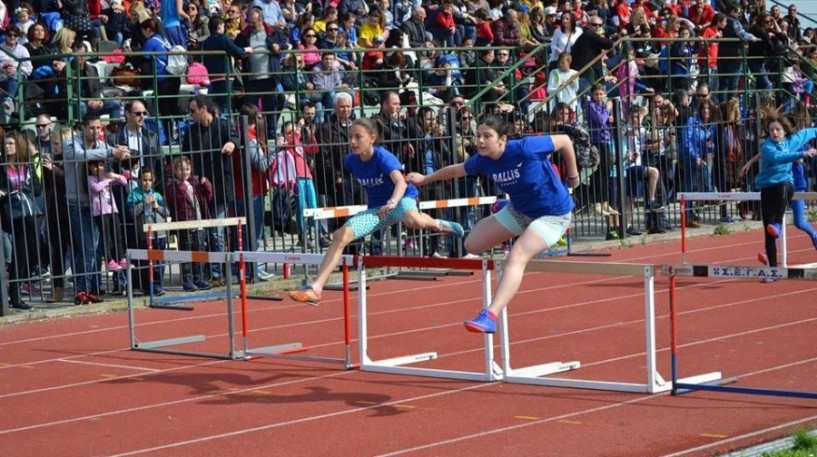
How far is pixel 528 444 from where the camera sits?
8938mm

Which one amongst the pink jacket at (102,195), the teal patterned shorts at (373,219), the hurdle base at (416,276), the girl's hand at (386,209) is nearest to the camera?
the girl's hand at (386,209)

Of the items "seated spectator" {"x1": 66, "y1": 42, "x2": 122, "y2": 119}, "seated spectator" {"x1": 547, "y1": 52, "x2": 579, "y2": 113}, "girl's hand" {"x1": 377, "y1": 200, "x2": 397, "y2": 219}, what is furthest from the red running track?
"seated spectator" {"x1": 547, "y1": 52, "x2": 579, "y2": 113}

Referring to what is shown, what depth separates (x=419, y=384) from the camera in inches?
444

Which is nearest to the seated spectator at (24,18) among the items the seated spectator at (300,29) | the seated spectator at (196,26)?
the seated spectator at (196,26)

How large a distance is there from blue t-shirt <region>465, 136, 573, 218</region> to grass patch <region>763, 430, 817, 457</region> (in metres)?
3.21

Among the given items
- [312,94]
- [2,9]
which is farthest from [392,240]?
[2,9]

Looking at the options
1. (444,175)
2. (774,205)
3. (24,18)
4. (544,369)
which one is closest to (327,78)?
(24,18)

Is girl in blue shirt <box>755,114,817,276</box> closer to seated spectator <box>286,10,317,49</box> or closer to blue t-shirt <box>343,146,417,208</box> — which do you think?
blue t-shirt <box>343,146,417,208</box>

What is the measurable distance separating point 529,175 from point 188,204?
7.43m

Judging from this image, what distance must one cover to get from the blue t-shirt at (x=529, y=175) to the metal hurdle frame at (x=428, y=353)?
23.8 inches

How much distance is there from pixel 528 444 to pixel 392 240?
11308 millimetres

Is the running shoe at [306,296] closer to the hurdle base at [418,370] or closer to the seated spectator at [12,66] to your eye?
the hurdle base at [418,370]

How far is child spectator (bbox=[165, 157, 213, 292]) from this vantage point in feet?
57.6

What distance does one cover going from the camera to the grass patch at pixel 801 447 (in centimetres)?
815
